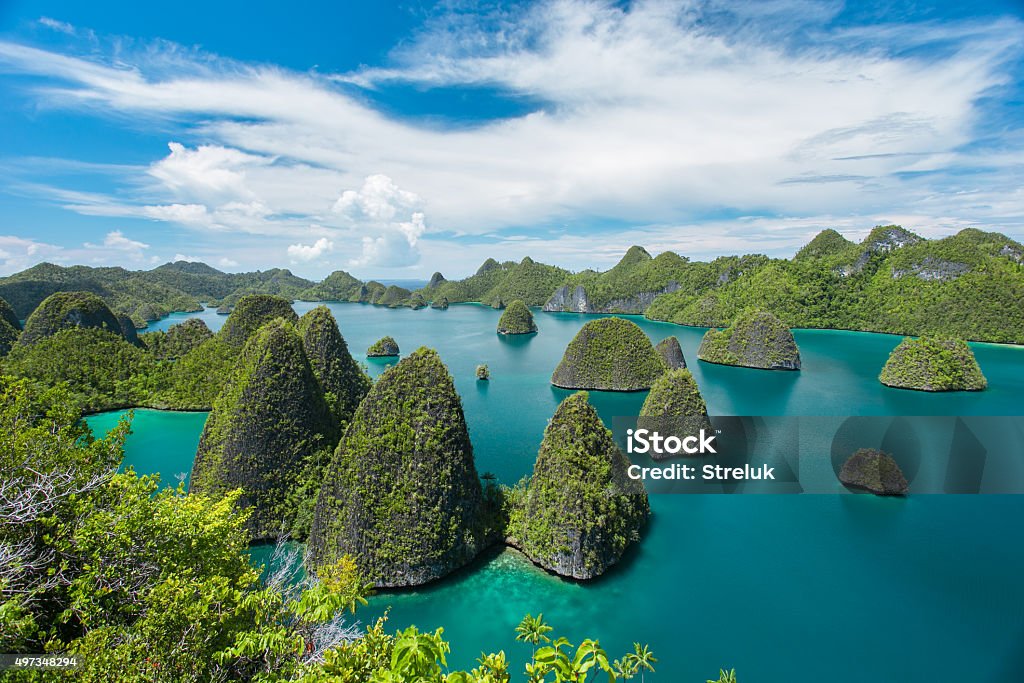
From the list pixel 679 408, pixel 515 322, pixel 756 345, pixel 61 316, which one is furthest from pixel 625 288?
pixel 61 316

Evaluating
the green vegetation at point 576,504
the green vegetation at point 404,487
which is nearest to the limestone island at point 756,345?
the green vegetation at point 576,504

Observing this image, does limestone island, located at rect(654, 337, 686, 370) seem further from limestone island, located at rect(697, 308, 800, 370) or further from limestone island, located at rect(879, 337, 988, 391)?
limestone island, located at rect(879, 337, 988, 391)

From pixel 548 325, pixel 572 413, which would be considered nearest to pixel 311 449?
pixel 572 413

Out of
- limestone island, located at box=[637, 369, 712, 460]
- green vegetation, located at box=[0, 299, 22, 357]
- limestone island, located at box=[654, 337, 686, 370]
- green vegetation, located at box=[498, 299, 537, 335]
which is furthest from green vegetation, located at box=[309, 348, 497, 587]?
green vegetation, located at box=[498, 299, 537, 335]

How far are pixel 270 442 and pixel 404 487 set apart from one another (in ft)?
21.6

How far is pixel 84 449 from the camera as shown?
9773 millimetres

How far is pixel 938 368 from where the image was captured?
46.8 m

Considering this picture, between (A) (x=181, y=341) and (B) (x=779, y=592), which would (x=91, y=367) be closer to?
(A) (x=181, y=341)

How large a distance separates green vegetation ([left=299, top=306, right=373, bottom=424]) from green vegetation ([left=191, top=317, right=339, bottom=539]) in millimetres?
6145

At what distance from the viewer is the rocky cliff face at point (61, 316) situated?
38875 millimetres

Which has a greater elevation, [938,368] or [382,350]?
[382,350]

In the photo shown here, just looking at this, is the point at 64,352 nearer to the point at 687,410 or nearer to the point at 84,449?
the point at 84,449

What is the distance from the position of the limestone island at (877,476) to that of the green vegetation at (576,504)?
48.4ft

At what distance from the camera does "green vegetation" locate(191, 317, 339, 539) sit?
59.3 feet
